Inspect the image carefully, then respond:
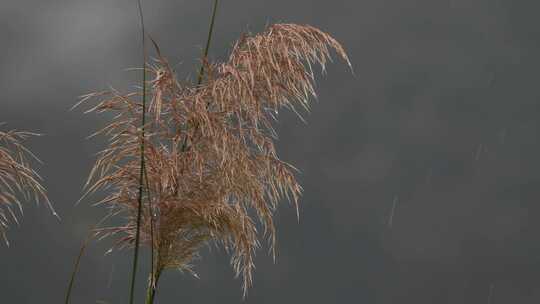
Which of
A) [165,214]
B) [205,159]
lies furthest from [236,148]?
[165,214]

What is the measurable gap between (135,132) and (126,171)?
0.19 metres

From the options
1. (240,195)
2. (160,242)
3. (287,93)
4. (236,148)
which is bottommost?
(160,242)

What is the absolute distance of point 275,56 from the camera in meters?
3.59

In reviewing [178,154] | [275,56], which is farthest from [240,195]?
[275,56]

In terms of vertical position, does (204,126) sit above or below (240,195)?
above

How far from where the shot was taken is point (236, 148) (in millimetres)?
3541

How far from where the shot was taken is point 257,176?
12.1 ft

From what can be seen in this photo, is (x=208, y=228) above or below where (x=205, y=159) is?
below

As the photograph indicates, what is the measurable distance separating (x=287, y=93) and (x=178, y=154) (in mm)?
574

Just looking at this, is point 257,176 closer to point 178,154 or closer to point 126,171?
point 178,154

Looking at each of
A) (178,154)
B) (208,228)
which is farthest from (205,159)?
(208,228)

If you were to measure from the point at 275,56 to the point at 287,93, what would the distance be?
0.19 m

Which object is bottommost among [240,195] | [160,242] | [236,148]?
[160,242]

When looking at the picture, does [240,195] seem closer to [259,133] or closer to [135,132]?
[259,133]
